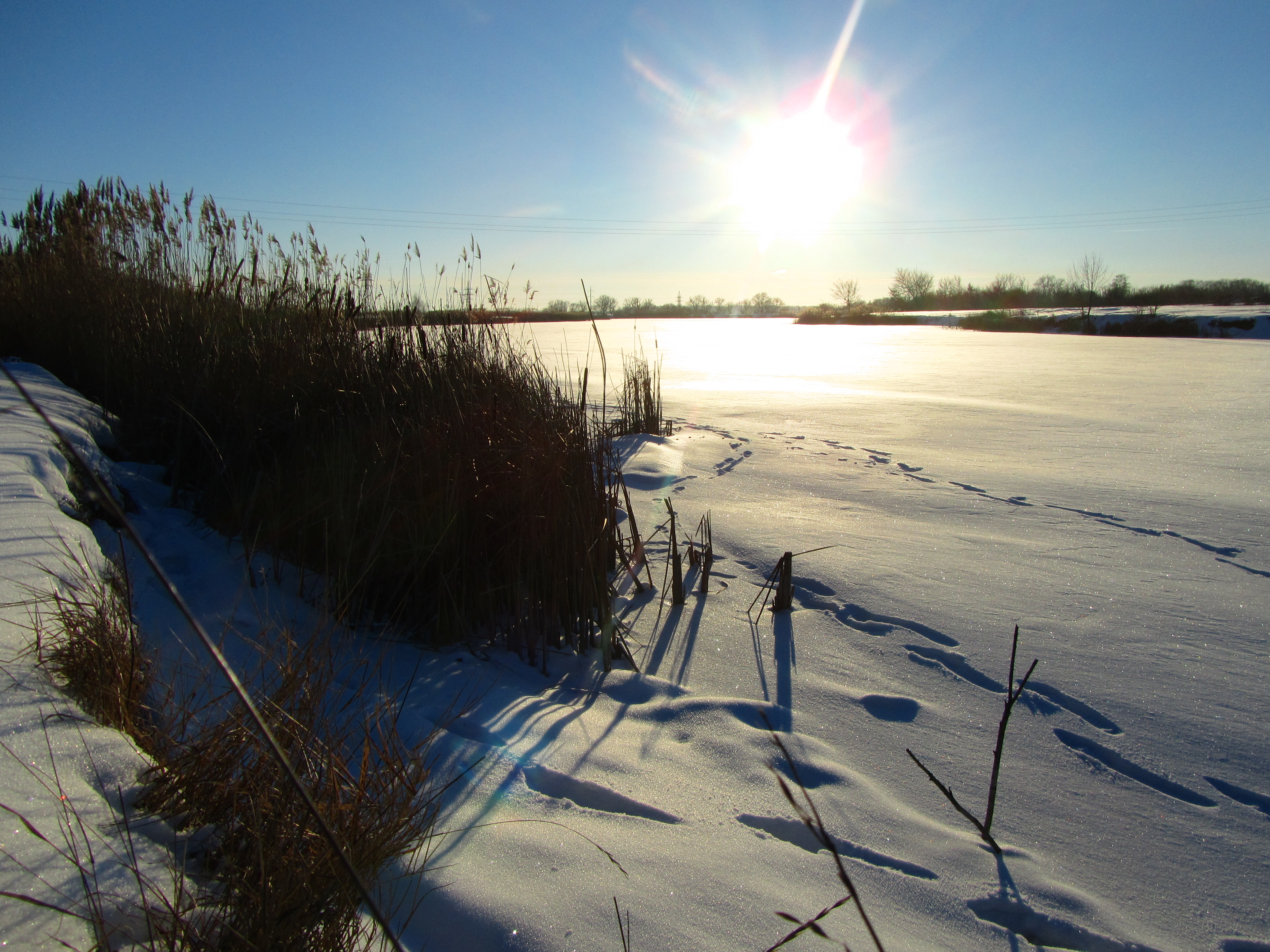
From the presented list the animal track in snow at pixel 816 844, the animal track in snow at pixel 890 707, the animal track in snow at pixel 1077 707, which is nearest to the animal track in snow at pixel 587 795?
the animal track in snow at pixel 816 844

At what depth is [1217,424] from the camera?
18.4 feet

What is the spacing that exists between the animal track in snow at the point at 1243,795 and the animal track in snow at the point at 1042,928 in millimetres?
571

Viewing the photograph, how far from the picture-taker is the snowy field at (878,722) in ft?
3.77

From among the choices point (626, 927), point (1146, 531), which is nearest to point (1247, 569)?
point (1146, 531)

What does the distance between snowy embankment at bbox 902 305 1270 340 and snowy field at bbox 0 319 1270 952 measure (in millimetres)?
20494

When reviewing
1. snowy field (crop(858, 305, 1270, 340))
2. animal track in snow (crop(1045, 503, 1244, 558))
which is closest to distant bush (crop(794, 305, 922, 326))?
snowy field (crop(858, 305, 1270, 340))

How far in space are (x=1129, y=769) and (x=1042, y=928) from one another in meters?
0.62

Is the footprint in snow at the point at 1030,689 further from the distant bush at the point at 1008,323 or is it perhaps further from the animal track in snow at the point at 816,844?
the distant bush at the point at 1008,323

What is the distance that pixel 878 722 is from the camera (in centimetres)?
175

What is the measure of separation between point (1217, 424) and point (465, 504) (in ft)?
20.6

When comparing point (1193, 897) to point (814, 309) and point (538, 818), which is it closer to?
point (538, 818)

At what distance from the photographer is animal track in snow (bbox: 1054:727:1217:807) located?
150 centimetres

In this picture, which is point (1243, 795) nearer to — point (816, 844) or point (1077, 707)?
point (1077, 707)

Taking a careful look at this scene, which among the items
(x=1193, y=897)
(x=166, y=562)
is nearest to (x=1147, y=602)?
(x=1193, y=897)
